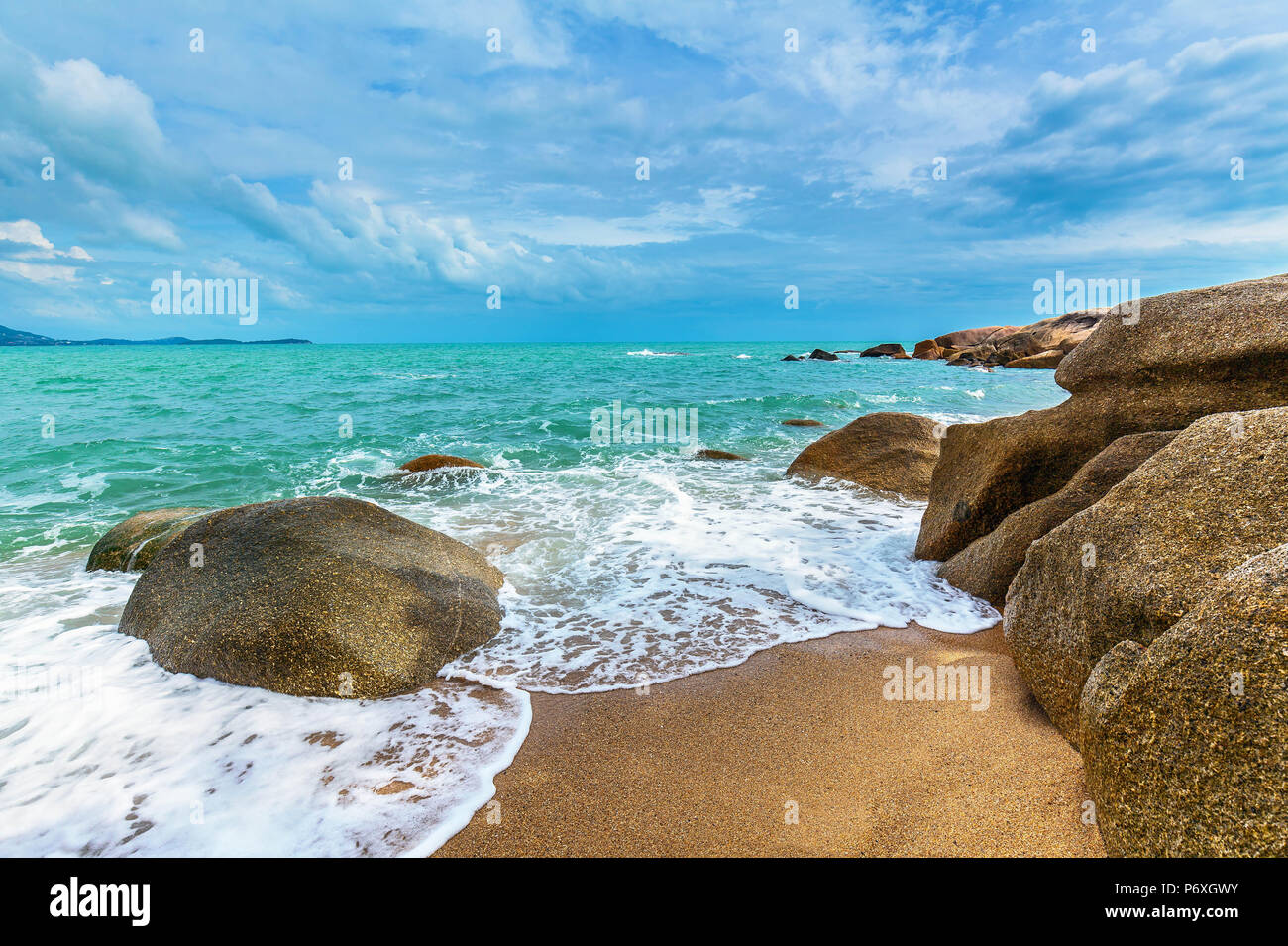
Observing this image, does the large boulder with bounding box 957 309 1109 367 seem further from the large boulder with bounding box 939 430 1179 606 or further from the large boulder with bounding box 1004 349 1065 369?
the large boulder with bounding box 939 430 1179 606

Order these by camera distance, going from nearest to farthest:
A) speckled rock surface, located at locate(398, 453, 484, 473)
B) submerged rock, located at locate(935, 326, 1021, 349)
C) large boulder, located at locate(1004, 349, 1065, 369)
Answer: speckled rock surface, located at locate(398, 453, 484, 473) → large boulder, located at locate(1004, 349, 1065, 369) → submerged rock, located at locate(935, 326, 1021, 349)

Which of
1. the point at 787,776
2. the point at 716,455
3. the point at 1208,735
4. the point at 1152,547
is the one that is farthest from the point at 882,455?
the point at 1208,735

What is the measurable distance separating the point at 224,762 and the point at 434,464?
9333 mm

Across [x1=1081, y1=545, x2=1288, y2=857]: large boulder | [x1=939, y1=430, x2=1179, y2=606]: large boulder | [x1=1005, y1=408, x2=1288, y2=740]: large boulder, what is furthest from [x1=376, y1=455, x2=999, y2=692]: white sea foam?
[x1=1081, y1=545, x2=1288, y2=857]: large boulder

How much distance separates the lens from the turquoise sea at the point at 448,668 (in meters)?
3.38

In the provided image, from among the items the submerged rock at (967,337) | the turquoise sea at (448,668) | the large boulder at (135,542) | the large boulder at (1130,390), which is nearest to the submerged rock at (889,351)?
the submerged rock at (967,337)

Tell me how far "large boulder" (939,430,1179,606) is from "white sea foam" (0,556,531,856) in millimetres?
4223

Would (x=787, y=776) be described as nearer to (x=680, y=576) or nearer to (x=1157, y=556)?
(x=1157, y=556)

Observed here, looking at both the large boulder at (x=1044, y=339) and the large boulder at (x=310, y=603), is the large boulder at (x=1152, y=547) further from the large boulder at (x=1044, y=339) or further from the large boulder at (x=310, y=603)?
the large boulder at (x=1044, y=339)

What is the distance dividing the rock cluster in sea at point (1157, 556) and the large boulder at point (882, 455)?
3.10 metres

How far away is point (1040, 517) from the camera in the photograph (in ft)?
16.6

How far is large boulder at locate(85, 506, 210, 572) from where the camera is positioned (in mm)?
7188
